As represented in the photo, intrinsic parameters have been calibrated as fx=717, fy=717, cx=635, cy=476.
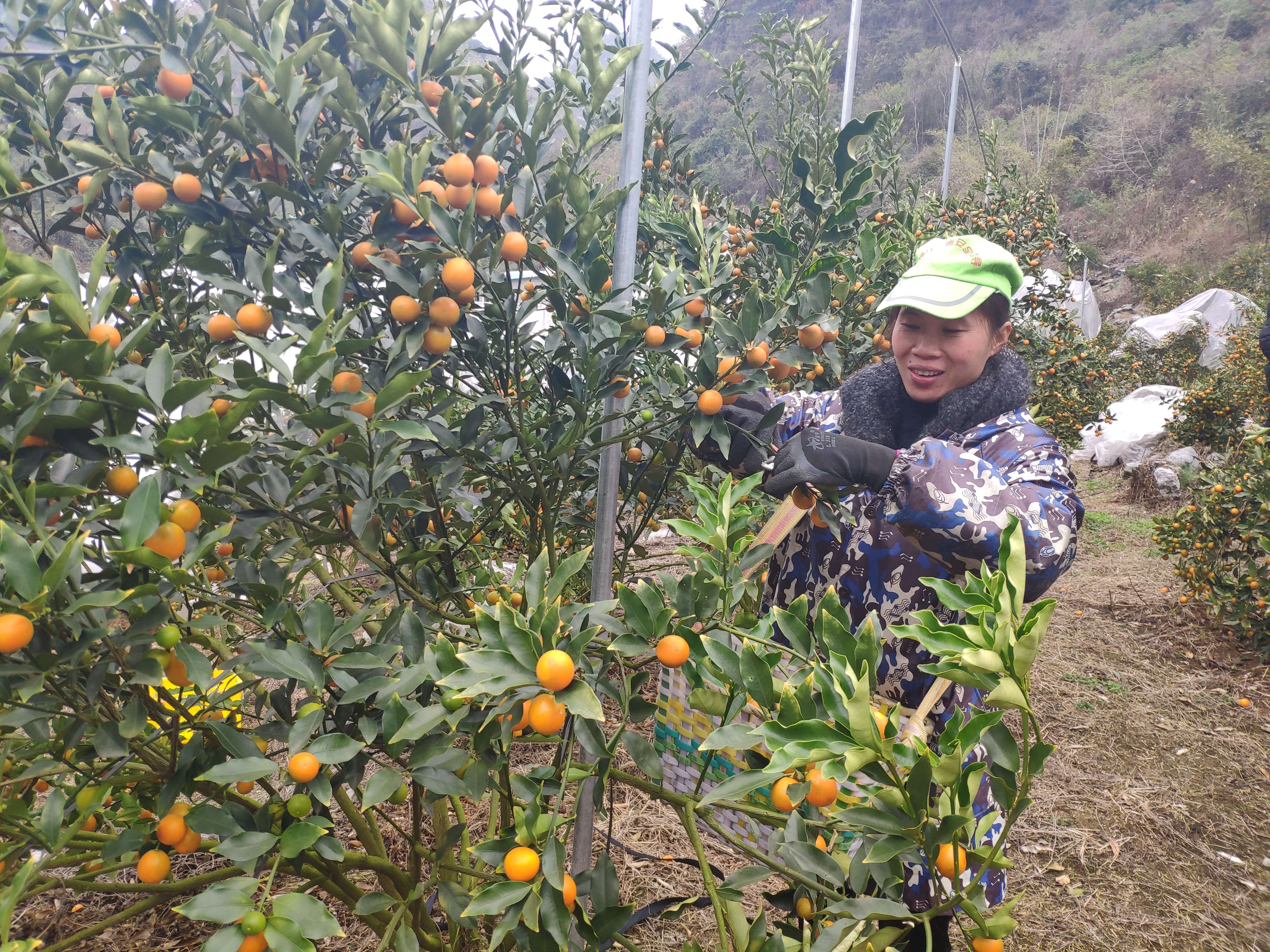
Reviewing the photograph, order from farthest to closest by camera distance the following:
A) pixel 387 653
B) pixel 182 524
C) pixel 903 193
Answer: pixel 903 193
pixel 387 653
pixel 182 524

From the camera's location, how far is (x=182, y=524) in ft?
2.23

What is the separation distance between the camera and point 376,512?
87 cm

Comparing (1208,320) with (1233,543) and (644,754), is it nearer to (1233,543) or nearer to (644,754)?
(1233,543)

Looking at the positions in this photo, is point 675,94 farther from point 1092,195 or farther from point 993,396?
point 993,396

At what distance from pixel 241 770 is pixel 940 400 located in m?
1.35

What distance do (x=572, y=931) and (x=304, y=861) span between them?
1.18ft

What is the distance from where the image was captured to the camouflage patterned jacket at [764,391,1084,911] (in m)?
1.14

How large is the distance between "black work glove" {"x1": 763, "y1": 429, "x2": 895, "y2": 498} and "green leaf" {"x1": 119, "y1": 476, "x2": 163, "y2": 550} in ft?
2.71

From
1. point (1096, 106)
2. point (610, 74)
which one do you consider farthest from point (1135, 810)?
point (1096, 106)

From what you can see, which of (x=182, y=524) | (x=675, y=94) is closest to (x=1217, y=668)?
(x=182, y=524)

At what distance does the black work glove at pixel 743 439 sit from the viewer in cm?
125

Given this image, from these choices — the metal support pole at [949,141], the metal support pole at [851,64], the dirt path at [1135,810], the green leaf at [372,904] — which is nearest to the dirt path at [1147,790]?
the dirt path at [1135,810]

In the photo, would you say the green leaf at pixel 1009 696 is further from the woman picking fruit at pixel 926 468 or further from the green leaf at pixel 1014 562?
the woman picking fruit at pixel 926 468

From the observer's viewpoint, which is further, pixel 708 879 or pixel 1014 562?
pixel 708 879
